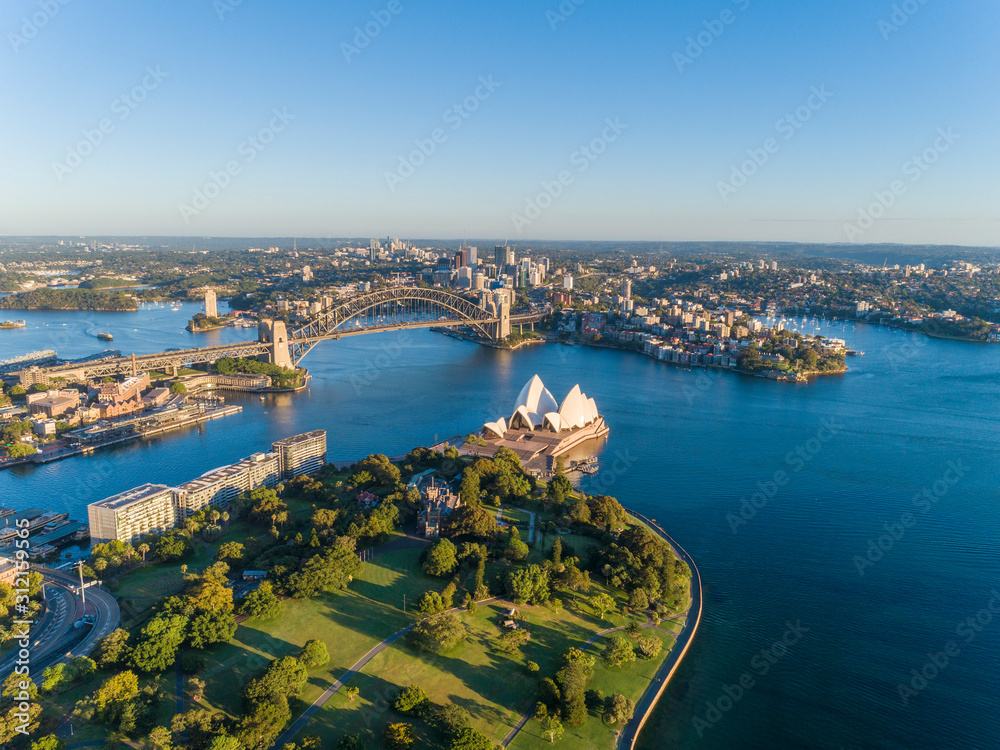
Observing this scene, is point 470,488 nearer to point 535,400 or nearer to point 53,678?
point 535,400

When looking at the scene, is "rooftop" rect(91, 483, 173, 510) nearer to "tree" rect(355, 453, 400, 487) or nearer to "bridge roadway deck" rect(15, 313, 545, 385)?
"tree" rect(355, 453, 400, 487)

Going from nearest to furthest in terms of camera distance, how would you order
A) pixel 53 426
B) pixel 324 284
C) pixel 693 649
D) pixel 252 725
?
pixel 252 725, pixel 693 649, pixel 53 426, pixel 324 284

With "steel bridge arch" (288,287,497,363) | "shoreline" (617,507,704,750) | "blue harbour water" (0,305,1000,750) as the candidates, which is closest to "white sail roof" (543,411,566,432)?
"blue harbour water" (0,305,1000,750)

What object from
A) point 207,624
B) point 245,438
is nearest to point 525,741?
point 207,624

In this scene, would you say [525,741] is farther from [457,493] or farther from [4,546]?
[4,546]

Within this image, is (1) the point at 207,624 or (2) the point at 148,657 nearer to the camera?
(2) the point at 148,657

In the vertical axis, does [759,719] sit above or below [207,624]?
below
